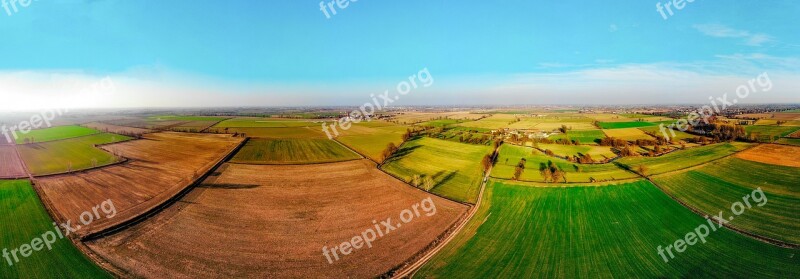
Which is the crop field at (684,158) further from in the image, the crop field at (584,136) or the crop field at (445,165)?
the crop field at (445,165)

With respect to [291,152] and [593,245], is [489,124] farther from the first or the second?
[593,245]

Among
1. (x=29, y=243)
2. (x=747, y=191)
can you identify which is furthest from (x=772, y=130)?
(x=29, y=243)

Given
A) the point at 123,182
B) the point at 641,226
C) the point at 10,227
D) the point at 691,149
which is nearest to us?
the point at 10,227

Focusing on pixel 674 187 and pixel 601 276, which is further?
pixel 674 187

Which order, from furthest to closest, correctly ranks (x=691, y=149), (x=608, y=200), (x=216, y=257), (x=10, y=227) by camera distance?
(x=691, y=149)
(x=608, y=200)
(x=10, y=227)
(x=216, y=257)

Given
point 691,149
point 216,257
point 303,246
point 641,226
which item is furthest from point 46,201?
point 691,149

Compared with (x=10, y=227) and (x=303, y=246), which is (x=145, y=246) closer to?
(x=303, y=246)
